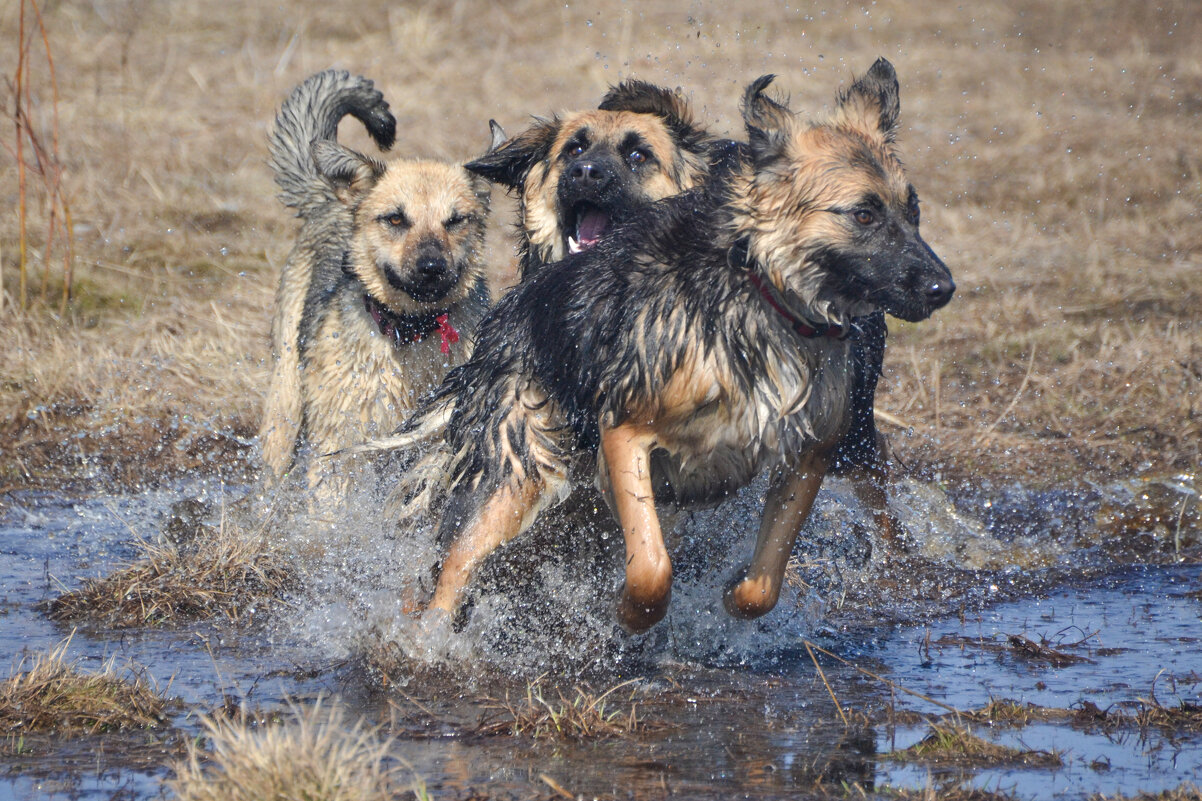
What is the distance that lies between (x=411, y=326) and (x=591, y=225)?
1.05 meters

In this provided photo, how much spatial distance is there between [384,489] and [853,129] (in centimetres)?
257

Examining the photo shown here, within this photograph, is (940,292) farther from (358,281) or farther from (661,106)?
(358,281)

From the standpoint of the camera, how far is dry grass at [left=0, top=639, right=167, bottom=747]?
3.41 metres

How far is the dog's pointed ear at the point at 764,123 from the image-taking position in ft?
12.1

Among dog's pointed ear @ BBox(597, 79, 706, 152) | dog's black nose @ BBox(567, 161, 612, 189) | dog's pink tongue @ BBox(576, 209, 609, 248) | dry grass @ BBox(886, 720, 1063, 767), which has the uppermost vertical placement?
dog's pointed ear @ BBox(597, 79, 706, 152)

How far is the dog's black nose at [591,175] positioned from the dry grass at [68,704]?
2561 mm

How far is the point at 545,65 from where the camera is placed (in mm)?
13844

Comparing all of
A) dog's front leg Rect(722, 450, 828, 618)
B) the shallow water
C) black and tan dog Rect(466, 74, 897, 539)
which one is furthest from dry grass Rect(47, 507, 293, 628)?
dog's front leg Rect(722, 450, 828, 618)

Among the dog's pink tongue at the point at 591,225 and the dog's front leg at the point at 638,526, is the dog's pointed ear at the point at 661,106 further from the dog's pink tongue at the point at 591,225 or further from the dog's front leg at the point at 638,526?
the dog's front leg at the point at 638,526

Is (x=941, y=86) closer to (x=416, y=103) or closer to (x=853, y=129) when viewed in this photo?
(x=416, y=103)

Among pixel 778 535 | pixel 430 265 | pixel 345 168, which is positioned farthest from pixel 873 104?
pixel 345 168

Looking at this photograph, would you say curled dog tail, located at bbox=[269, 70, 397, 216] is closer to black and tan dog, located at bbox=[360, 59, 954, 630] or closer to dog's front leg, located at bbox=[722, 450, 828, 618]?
black and tan dog, located at bbox=[360, 59, 954, 630]

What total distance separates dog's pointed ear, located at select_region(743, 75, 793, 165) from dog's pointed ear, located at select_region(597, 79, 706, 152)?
1684 mm

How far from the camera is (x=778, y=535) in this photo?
411 cm
